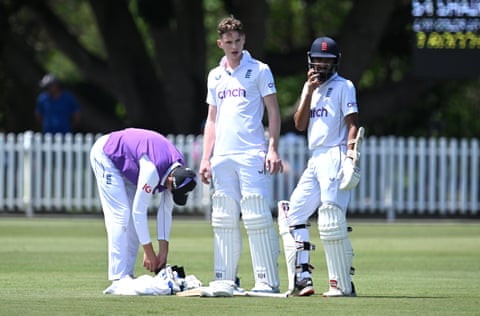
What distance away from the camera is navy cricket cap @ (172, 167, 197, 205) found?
9820 mm

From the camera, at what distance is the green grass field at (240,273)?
8.88 m

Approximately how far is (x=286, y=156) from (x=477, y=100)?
19.6m

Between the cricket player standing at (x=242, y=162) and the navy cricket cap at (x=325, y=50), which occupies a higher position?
the navy cricket cap at (x=325, y=50)

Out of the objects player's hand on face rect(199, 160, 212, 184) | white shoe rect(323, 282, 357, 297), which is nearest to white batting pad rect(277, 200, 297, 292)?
white shoe rect(323, 282, 357, 297)

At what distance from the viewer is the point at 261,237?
9.98 m

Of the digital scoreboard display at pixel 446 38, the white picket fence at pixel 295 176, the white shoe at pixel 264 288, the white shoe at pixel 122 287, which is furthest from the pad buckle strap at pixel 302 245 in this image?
the white picket fence at pixel 295 176

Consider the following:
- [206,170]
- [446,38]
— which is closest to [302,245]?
[206,170]

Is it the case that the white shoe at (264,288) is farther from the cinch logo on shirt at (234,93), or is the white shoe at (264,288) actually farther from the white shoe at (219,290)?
the cinch logo on shirt at (234,93)

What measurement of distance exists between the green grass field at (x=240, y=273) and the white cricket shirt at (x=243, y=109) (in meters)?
1.23

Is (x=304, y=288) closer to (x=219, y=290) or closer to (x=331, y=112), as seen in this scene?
(x=219, y=290)

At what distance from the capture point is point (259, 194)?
32.6ft

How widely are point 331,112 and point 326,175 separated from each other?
0.51 m

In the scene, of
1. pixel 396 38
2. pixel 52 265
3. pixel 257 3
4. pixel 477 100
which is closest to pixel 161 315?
pixel 52 265

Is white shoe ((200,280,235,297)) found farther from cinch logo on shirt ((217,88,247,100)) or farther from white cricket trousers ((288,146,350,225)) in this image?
cinch logo on shirt ((217,88,247,100))
